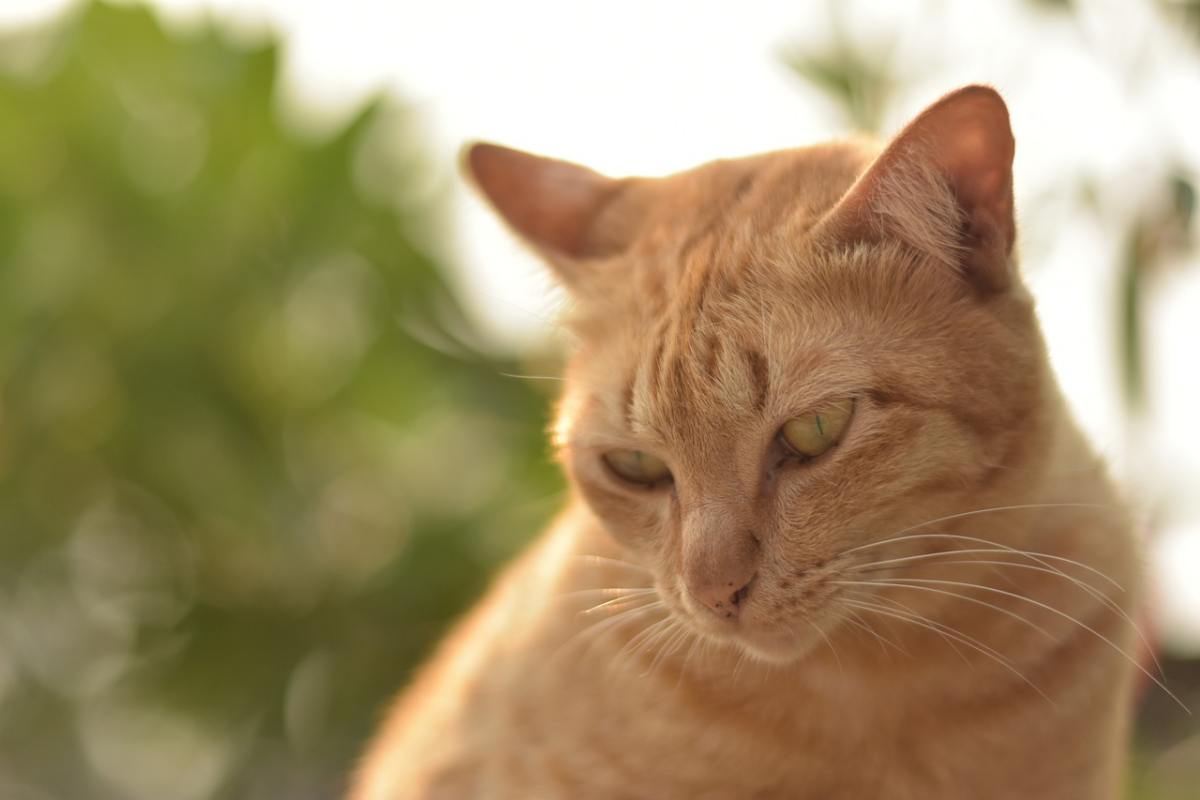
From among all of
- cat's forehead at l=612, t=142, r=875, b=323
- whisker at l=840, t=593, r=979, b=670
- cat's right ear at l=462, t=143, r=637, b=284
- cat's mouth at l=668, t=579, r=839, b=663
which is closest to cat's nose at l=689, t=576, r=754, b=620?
cat's mouth at l=668, t=579, r=839, b=663

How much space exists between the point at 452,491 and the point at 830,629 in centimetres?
134

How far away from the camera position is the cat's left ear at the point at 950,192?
3.11 feet

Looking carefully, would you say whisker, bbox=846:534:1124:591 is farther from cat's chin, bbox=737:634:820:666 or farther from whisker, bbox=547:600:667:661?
whisker, bbox=547:600:667:661

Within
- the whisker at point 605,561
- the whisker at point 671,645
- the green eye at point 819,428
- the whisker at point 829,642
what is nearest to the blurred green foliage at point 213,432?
the whisker at point 605,561

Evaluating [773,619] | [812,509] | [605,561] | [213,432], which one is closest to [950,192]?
[812,509]

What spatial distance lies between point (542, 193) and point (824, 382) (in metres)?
0.47

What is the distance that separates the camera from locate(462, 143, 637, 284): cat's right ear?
1305 mm

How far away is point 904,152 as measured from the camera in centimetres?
97

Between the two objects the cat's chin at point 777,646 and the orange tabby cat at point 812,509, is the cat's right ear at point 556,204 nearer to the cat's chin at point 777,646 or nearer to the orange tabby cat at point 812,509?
the orange tabby cat at point 812,509

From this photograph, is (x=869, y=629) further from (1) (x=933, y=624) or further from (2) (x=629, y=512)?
(2) (x=629, y=512)

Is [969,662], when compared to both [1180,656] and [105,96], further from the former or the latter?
[105,96]

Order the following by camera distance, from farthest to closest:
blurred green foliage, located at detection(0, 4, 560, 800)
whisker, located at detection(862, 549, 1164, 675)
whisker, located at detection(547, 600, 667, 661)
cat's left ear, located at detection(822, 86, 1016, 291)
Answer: blurred green foliage, located at detection(0, 4, 560, 800) < whisker, located at detection(547, 600, 667, 661) < whisker, located at detection(862, 549, 1164, 675) < cat's left ear, located at detection(822, 86, 1016, 291)

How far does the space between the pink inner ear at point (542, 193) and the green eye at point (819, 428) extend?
41 cm

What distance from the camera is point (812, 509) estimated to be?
1.00 metres
